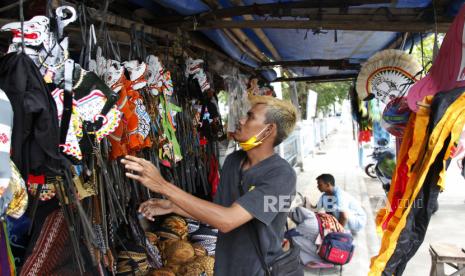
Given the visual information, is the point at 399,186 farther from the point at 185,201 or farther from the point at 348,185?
the point at 348,185

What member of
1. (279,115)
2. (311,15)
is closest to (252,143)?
(279,115)

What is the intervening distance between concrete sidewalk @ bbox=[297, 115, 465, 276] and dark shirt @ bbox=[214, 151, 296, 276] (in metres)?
2.48

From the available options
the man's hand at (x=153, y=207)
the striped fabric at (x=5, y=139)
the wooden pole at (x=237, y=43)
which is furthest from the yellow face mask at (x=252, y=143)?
the wooden pole at (x=237, y=43)

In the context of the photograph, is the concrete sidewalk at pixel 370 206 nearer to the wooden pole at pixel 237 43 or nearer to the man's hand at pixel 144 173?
the wooden pole at pixel 237 43

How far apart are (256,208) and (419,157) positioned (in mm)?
721

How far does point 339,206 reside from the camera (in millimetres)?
4605

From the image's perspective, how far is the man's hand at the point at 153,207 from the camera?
1839 millimetres

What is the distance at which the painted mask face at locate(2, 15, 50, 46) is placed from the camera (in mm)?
1386

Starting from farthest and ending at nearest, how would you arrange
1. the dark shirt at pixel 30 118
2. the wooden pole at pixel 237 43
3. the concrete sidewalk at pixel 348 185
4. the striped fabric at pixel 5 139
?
the concrete sidewalk at pixel 348 185 → the wooden pole at pixel 237 43 → the dark shirt at pixel 30 118 → the striped fabric at pixel 5 139

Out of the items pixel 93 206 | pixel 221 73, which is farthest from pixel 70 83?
pixel 221 73

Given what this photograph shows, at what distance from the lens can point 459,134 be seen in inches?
60.5

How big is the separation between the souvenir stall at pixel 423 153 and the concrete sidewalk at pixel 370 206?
248cm

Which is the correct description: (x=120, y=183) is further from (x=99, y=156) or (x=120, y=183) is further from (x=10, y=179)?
(x=10, y=179)

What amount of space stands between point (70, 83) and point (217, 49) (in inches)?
109
